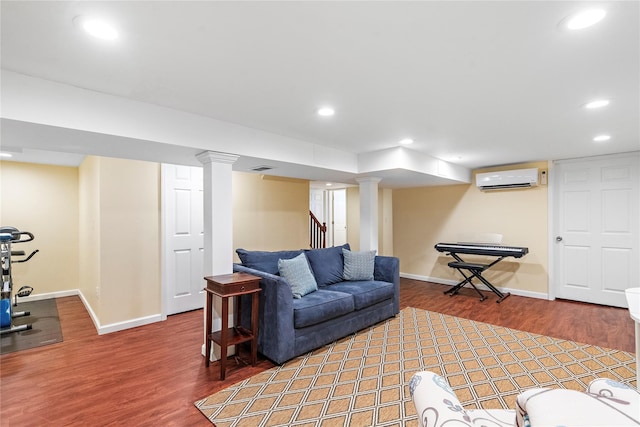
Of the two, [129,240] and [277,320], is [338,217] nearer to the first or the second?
[129,240]

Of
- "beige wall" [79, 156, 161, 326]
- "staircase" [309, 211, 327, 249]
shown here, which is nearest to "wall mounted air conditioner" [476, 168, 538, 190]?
"staircase" [309, 211, 327, 249]

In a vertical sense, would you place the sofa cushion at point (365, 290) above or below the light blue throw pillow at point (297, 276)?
below

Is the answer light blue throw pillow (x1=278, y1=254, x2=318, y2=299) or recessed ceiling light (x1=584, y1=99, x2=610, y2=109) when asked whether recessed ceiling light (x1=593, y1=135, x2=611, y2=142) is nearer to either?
recessed ceiling light (x1=584, y1=99, x2=610, y2=109)

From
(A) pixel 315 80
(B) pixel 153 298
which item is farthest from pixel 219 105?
(B) pixel 153 298

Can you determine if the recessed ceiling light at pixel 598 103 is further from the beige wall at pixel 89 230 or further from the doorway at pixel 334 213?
the doorway at pixel 334 213

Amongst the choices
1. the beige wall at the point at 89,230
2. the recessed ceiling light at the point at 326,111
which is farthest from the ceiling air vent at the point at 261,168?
the beige wall at the point at 89,230

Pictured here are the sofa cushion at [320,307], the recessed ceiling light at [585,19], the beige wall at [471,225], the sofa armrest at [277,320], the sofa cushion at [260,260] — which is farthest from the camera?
the beige wall at [471,225]

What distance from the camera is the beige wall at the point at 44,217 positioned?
4543 mm

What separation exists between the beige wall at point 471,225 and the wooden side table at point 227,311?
4377mm

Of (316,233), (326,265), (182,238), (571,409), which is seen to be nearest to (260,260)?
(326,265)

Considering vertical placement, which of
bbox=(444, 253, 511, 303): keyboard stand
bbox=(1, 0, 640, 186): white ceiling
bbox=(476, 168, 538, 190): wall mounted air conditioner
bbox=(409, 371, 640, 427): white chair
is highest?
bbox=(1, 0, 640, 186): white ceiling

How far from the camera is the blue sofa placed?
262cm

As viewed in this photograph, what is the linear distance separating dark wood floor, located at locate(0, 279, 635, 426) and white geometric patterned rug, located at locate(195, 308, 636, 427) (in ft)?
0.85

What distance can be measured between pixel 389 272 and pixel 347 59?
2825 millimetres
